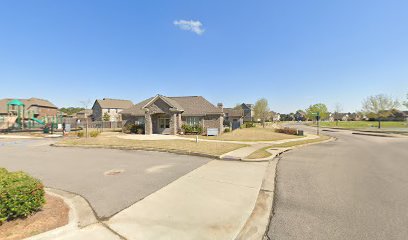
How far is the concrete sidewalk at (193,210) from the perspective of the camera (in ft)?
14.0

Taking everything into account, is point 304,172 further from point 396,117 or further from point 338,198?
point 396,117

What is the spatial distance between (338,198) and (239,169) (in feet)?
13.5

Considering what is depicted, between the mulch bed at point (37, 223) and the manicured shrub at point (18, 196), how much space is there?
0.49 ft

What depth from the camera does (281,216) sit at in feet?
16.7

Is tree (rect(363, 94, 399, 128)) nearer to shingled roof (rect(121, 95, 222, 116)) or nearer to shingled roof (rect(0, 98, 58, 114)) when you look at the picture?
shingled roof (rect(121, 95, 222, 116))

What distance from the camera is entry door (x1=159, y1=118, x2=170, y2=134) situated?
2795cm

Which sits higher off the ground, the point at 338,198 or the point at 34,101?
the point at 34,101

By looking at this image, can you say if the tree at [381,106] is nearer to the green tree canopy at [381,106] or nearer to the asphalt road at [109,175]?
the green tree canopy at [381,106]

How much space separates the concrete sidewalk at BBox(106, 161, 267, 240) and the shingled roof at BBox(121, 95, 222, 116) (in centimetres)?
2056

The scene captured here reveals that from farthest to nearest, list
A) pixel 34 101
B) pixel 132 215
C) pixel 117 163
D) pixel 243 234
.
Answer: pixel 34 101 < pixel 117 163 < pixel 132 215 < pixel 243 234

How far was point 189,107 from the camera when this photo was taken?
101ft

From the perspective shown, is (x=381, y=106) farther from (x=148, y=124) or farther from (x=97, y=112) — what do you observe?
(x=97, y=112)

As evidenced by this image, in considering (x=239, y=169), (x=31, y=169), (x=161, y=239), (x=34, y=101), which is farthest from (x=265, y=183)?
(x=34, y=101)

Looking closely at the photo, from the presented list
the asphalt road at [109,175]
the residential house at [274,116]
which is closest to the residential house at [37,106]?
the asphalt road at [109,175]
